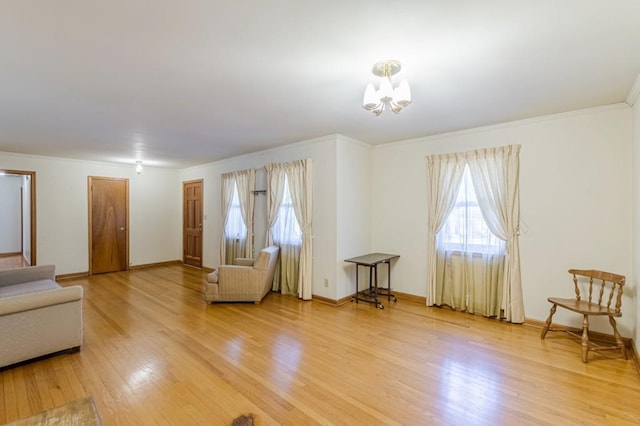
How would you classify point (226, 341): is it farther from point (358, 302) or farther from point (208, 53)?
point (208, 53)

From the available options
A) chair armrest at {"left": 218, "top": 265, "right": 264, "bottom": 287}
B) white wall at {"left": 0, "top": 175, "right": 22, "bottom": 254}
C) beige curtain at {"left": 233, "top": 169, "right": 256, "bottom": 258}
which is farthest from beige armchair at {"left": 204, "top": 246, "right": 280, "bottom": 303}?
white wall at {"left": 0, "top": 175, "right": 22, "bottom": 254}

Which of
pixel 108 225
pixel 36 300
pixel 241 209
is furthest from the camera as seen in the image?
pixel 108 225

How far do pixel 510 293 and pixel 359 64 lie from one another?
3297mm

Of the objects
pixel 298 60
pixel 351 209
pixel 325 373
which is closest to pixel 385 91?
pixel 298 60

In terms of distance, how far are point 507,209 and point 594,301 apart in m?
1.32

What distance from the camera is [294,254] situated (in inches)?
196

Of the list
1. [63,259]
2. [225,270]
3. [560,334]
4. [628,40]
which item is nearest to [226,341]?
[225,270]

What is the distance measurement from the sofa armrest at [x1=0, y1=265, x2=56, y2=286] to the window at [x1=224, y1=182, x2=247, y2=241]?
9.22ft

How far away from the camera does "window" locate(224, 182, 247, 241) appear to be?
19.6 ft

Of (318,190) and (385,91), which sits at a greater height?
(385,91)

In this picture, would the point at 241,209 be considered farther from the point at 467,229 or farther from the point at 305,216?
the point at 467,229

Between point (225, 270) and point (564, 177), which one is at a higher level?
point (564, 177)

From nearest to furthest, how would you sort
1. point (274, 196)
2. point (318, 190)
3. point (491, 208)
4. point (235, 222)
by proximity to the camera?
point (491, 208), point (318, 190), point (274, 196), point (235, 222)

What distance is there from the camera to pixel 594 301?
3309 millimetres
